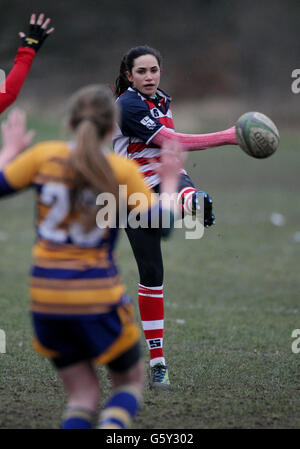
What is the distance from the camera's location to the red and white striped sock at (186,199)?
16.4 feet

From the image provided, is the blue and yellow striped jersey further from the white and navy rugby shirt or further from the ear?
the ear

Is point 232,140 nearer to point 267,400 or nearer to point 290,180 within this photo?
point 267,400

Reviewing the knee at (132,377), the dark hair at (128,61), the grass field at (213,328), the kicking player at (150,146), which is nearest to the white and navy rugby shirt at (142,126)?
the kicking player at (150,146)

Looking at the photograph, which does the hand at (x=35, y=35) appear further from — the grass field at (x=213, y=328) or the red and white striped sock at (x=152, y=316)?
the red and white striped sock at (x=152, y=316)

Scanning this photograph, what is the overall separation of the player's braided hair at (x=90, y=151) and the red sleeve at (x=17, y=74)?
1391mm

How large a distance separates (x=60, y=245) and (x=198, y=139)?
2.26m

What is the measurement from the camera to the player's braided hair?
3133 mm

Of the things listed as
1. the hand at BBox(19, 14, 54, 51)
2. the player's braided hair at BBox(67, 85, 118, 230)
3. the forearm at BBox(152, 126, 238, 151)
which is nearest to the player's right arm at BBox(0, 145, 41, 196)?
the player's braided hair at BBox(67, 85, 118, 230)

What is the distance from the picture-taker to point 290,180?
64.6 ft

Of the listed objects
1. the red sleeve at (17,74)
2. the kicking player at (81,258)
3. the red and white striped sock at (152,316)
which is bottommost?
the red and white striped sock at (152,316)

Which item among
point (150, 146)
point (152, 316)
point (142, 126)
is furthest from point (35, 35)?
point (152, 316)

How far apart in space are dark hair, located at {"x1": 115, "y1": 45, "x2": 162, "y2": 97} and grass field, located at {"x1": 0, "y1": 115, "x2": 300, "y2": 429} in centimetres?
81

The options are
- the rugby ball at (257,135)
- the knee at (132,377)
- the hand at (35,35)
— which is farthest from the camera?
the rugby ball at (257,135)

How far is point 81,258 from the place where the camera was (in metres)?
3.21
